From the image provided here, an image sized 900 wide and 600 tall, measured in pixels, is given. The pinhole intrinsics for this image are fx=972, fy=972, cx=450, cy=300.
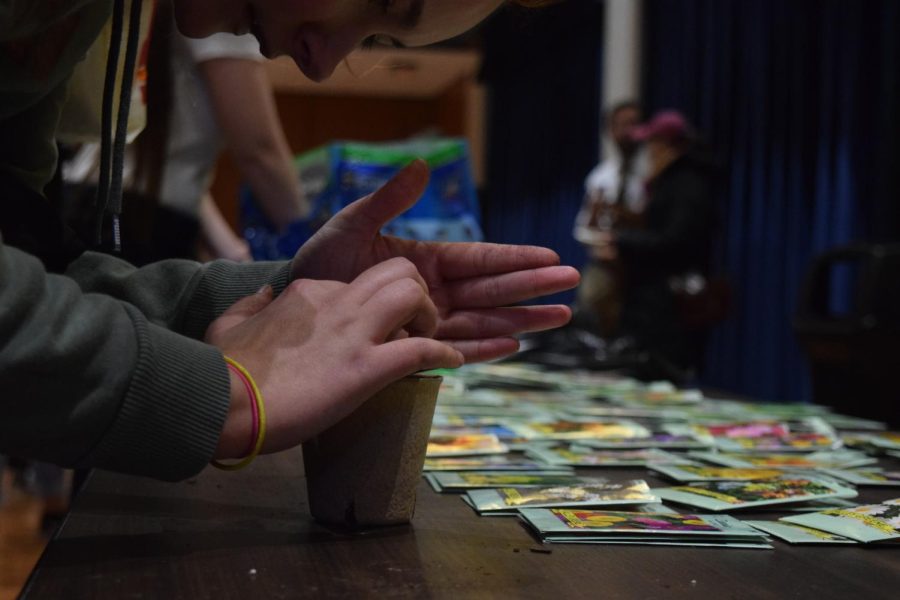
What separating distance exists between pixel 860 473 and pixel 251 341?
59cm

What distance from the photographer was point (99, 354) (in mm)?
545

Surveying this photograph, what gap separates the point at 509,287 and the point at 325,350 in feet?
0.80

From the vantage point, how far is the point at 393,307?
0.64 meters

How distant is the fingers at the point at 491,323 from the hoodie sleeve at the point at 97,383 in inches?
11.0

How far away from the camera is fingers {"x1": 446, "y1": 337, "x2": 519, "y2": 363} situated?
81cm

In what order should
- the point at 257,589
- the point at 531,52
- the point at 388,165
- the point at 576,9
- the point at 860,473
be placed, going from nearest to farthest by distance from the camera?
the point at 257,589 < the point at 860,473 < the point at 388,165 < the point at 576,9 < the point at 531,52

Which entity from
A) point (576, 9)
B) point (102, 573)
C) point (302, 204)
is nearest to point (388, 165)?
point (302, 204)

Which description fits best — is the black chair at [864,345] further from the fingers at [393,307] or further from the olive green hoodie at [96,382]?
the olive green hoodie at [96,382]

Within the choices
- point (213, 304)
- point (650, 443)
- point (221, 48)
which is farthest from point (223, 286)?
point (221, 48)

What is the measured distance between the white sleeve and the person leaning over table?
95cm

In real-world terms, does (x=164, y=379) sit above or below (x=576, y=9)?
below

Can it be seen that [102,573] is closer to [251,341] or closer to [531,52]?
[251,341]

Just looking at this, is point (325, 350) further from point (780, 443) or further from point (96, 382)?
point (780, 443)

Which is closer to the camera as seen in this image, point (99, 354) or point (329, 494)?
point (99, 354)
